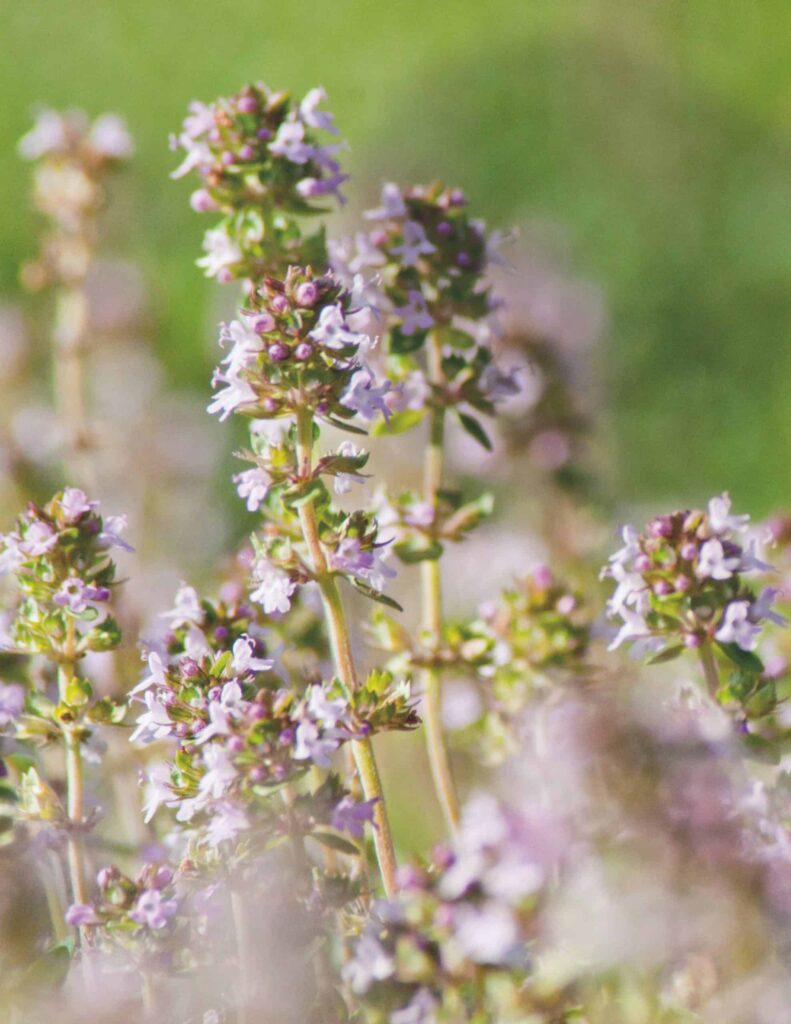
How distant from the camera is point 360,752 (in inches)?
50.5

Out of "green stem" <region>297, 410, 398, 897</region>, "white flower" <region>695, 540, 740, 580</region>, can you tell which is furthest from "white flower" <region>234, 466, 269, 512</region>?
"white flower" <region>695, 540, 740, 580</region>

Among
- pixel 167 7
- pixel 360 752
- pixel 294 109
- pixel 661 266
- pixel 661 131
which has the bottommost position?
pixel 360 752

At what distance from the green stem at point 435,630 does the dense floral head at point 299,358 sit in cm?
38

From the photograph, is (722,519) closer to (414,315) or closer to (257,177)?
(414,315)

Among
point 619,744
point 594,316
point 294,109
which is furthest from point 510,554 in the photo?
point 619,744

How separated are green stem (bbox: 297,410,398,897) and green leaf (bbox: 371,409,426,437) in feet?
1.04

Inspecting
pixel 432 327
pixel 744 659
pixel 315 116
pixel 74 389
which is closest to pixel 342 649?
pixel 744 659

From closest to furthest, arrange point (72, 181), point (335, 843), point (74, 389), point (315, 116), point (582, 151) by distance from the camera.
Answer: point (335, 843)
point (315, 116)
point (74, 389)
point (72, 181)
point (582, 151)

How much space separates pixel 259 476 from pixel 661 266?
3052 millimetres

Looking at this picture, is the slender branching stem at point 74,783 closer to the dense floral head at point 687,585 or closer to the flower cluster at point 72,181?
the dense floral head at point 687,585

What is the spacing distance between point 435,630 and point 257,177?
56 cm

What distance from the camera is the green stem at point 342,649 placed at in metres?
1.27

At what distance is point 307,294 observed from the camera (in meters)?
1.30

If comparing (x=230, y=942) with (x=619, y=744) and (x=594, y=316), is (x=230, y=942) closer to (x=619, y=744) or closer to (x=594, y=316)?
(x=619, y=744)
